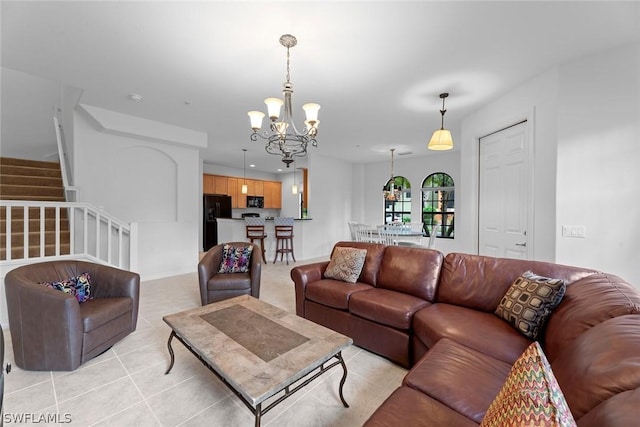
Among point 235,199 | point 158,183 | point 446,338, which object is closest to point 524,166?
point 446,338

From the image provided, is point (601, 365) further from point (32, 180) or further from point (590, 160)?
point (32, 180)

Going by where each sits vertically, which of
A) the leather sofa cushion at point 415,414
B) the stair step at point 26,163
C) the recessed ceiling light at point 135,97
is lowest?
the leather sofa cushion at point 415,414

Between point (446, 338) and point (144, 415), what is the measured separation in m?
1.89

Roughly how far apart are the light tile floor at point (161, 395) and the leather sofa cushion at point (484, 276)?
0.79 metres

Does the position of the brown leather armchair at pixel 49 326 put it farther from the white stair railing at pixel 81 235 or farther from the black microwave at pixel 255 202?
the black microwave at pixel 255 202

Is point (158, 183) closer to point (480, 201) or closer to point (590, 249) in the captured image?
point (480, 201)

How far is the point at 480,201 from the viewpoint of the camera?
12.0ft

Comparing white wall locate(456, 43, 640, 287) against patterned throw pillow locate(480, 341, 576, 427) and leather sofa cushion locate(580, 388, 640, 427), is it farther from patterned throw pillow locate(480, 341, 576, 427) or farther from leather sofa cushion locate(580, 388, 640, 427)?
patterned throw pillow locate(480, 341, 576, 427)

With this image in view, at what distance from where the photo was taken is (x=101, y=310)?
214 centimetres

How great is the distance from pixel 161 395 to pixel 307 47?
2.88m

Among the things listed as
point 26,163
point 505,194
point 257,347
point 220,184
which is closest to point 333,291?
point 257,347

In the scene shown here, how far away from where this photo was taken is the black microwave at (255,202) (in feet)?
29.0

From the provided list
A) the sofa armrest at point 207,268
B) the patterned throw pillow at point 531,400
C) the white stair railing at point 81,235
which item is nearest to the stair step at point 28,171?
the white stair railing at point 81,235

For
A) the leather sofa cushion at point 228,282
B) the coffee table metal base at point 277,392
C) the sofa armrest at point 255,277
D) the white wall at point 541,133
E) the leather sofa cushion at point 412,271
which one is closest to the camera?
the coffee table metal base at point 277,392
